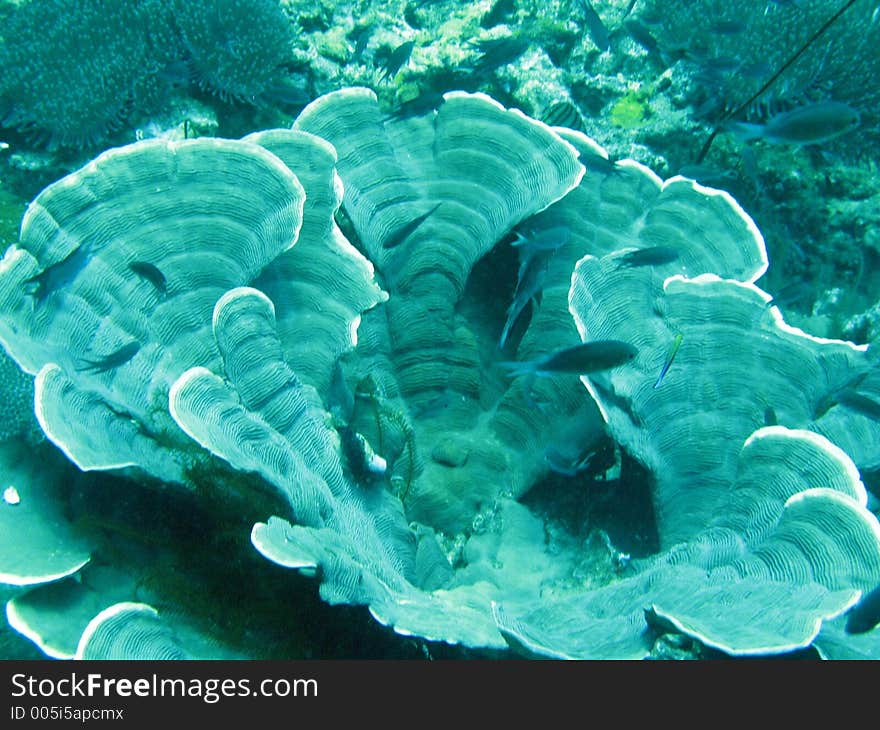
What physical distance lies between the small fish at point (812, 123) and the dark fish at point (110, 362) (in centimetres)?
330

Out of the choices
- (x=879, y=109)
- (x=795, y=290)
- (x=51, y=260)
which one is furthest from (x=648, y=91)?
(x=51, y=260)

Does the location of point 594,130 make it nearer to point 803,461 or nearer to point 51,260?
point 803,461

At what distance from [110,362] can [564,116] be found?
3293 mm

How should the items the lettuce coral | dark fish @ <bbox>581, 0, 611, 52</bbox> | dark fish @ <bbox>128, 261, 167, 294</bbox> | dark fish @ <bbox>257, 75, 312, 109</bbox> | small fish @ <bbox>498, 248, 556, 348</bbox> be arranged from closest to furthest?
the lettuce coral, dark fish @ <bbox>128, 261, 167, 294</bbox>, small fish @ <bbox>498, 248, 556, 348</bbox>, dark fish @ <bbox>257, 75, 312, 109</bbox>, dark fish @ <bbox>581, 0, 611, 52</bbox>

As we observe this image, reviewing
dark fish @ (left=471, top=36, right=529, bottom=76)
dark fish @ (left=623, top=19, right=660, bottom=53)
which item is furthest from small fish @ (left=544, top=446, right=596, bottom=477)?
dark fish @ (left=623, top=19, right=660, bottom=53)

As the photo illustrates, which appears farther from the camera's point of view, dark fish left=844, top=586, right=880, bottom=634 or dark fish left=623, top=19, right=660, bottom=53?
dark fish left=623, top=19, right=660, bottom=53

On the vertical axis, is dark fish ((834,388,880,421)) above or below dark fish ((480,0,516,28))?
below

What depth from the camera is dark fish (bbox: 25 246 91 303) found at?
7.14ft

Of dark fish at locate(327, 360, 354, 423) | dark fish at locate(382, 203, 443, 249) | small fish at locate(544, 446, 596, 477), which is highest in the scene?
dark fish at locate(382, 203, 443, 249)

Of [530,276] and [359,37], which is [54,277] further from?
[359,37]

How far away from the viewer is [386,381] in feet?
9.73

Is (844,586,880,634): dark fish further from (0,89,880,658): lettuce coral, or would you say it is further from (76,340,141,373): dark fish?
(76,340,141,373): dark fish

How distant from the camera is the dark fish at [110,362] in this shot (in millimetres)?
2195

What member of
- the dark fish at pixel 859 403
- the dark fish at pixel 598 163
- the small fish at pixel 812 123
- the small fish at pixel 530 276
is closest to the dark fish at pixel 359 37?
the dark fish at pixel 598 163
